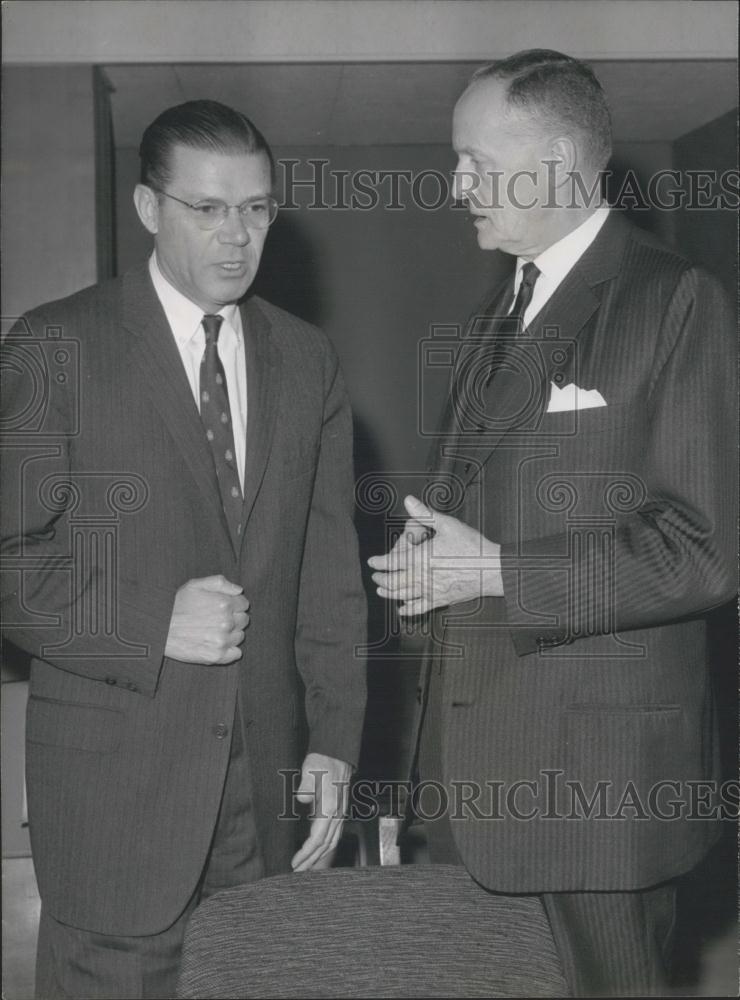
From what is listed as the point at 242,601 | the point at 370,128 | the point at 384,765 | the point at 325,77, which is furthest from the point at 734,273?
the point at 242,601

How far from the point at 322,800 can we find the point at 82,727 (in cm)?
41

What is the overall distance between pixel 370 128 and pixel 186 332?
2237 millimetres

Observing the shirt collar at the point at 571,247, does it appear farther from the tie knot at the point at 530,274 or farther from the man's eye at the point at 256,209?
the man's eye at the point at 256,209

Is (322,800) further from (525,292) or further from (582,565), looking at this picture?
(525,292)

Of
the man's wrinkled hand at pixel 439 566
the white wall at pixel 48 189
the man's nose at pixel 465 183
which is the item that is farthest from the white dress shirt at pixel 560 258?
the white wall at pixel 48 189

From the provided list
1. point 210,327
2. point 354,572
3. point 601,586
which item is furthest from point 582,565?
point 210,327

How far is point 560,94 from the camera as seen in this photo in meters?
1.59

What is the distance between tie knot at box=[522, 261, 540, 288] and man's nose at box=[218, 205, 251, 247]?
446 mm

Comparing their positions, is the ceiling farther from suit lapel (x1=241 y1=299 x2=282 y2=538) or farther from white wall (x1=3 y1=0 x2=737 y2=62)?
suit lapel (x1=241 y1=299 x2=282 y2=538)

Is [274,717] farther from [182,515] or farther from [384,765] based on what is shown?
[384,765]

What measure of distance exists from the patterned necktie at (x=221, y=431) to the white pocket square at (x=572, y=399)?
1.67 ft

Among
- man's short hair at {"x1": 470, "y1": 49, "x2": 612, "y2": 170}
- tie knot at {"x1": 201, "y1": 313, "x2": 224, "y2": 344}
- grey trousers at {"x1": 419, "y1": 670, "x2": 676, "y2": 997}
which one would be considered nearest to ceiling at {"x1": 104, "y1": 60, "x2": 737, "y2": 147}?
man's short hair at {"x1": 470, "y1": 49, "x2": 612, "y2": 170}

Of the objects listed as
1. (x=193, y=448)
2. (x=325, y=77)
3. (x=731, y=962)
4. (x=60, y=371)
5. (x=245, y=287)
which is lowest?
(x=731, y=962)

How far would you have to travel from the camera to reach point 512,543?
1479 mm
